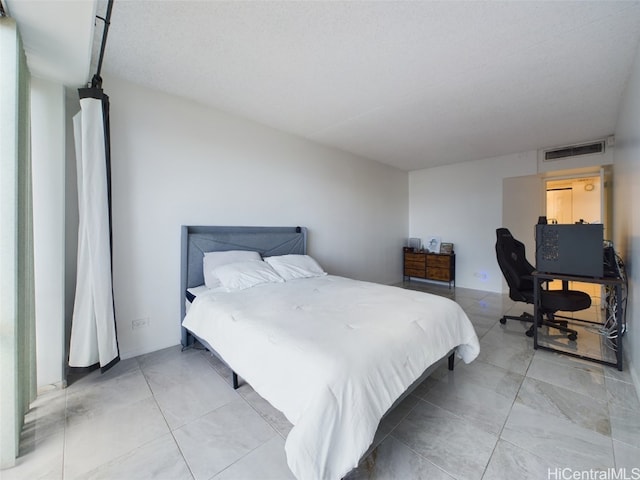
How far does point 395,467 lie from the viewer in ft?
4.25

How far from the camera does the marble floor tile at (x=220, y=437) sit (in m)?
1.33

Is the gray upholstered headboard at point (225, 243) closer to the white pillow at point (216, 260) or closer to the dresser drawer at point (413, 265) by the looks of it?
the white pillow at point (216, 260)

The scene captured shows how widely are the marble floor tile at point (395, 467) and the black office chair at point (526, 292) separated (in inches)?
91.5

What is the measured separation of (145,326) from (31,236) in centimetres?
120

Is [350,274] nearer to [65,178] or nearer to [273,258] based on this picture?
[273,258]

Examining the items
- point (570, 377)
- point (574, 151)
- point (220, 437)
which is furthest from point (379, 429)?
point (574, 151)

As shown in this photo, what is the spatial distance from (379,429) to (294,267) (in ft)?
5.92

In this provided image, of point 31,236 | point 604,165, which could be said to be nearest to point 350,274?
point 31,236

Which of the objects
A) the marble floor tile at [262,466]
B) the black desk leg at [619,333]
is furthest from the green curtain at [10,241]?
the black desk leg at [619,333]

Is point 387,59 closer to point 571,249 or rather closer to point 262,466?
point 571,249

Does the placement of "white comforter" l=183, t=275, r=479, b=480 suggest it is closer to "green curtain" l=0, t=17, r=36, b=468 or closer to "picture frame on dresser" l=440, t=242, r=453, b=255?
"green curtain" l=0, t=17, r=36, b=468

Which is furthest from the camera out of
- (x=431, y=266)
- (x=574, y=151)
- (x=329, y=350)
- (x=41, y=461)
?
(x=431, y=266)

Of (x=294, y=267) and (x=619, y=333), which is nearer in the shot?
(x=619, y=333)

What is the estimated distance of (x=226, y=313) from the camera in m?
1.87
